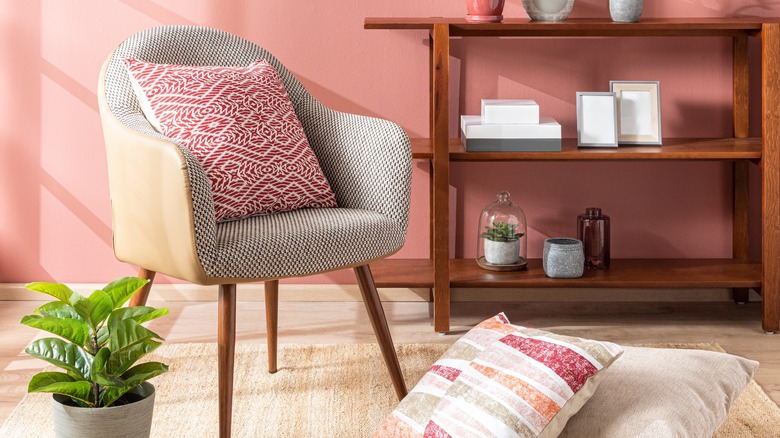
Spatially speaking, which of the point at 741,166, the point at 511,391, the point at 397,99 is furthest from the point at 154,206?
the point at 741,166

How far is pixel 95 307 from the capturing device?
144 cm

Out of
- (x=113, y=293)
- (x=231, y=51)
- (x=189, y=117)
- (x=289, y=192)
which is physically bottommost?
(x=113, y=293)

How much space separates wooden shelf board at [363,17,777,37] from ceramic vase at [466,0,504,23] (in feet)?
0.09

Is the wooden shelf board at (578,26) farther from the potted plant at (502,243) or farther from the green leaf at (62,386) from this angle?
the green leaf at (62,386)

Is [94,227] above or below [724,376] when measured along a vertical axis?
above

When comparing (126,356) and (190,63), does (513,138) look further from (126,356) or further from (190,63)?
(126,356)

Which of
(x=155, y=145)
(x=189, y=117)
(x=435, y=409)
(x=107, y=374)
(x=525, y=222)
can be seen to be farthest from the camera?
(x=525, y=222)

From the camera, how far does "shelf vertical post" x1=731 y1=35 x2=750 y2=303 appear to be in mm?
2754

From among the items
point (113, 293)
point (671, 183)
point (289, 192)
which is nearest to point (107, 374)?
point (113, 293)

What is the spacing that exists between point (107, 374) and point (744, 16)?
212 cm

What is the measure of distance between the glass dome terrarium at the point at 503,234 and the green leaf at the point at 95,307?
4.71ft

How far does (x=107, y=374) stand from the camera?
143 cm

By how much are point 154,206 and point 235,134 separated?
0.88 feet

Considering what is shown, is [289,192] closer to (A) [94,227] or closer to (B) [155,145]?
(B) [155,145]
